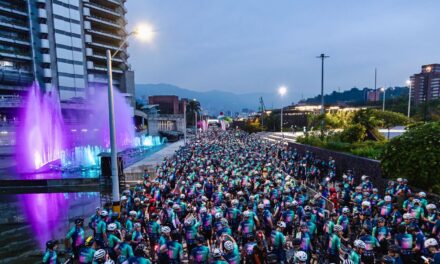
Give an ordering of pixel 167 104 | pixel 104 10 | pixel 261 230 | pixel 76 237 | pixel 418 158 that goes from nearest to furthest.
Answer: pixel 76 237
pixel 261 230
pixel 418 158
pixel 104 10
pixel 167 104

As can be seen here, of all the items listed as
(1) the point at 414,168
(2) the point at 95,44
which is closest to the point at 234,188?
(1) the point at 414,168

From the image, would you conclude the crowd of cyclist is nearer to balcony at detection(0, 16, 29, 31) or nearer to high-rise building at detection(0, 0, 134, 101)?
high-rise building at detection(0, 0, 134, 101)

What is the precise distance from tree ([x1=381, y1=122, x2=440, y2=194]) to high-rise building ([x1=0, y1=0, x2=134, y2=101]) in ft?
221

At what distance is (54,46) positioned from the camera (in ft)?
209

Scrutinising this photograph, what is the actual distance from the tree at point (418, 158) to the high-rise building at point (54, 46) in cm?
6748

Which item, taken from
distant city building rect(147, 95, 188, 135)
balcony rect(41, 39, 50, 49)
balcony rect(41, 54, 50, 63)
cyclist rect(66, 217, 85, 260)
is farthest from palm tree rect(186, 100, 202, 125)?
cyclist rect(66, 217, 85, 260)

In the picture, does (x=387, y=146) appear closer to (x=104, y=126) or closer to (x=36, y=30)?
(x=104, y=126)

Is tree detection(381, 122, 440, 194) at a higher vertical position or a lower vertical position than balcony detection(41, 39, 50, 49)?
lower

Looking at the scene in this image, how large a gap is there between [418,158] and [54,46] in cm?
7314

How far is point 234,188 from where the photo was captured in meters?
14.4

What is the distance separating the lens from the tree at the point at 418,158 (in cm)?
1273

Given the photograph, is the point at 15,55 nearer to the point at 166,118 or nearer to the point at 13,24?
the point at 13,24

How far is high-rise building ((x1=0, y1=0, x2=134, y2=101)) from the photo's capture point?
191ft

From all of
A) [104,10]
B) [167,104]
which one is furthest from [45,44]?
[167,104]
